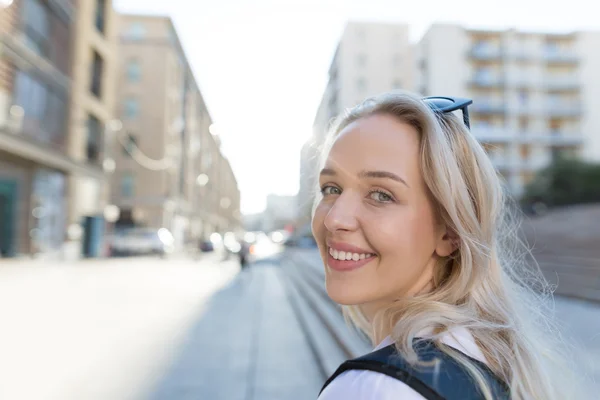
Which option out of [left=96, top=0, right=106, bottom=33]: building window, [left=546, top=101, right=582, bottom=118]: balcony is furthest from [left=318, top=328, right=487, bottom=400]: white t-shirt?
[left=546, top=101, right=582, bottom=118]: balcony

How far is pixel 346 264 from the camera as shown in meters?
1.04

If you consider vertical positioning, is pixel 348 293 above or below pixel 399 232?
below

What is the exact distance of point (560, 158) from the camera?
27.1 metres

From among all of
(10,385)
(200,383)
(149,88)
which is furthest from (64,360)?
(149,88)

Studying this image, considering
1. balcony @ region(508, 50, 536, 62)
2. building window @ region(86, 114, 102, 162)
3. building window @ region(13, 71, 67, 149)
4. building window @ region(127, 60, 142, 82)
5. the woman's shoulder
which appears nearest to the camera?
the woman's shoulder

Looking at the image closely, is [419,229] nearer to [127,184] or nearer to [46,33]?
[46,33]

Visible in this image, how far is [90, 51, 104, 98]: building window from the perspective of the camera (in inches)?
869

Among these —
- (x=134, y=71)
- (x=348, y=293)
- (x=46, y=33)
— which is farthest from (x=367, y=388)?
(x=134, y=71)

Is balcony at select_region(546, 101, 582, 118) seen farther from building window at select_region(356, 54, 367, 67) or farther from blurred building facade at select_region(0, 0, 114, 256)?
blurred building facade at select_region(0, 0, 114, 256)

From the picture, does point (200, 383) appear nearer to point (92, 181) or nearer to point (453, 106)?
point (453, 106)

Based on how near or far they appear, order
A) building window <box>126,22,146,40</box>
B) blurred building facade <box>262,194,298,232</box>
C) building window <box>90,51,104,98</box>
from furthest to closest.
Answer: blurred building facade <box>262,194,298,232</box>, building window <box>126,22,146,40</box>, building window <box>90,51,104,98</box>

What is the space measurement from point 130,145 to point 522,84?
3443 cm

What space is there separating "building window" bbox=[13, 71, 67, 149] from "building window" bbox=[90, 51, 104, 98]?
3.44 metres

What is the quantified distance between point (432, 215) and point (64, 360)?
4.40 metres
